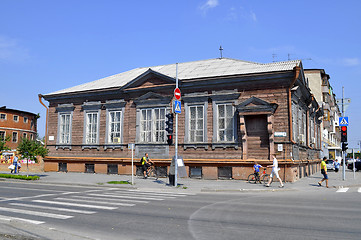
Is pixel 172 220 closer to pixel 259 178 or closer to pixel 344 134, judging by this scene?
pixel 259 178

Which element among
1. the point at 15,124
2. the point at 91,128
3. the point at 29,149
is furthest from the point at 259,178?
the point at 15,124

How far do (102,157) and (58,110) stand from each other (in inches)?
251

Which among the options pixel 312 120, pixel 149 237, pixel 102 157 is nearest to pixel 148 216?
pixel 149 237

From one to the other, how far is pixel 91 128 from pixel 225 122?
11362 mm

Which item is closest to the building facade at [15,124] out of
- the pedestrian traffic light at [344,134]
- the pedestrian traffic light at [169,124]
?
the pedestrian traffic light at [169,124]

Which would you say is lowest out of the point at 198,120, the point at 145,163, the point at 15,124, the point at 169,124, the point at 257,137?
the point at 145,163

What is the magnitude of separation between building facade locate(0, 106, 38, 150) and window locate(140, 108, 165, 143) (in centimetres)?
4270

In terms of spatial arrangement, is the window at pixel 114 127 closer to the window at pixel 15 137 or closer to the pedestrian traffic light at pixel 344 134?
the pedestrian traffic light at pixel 344 134

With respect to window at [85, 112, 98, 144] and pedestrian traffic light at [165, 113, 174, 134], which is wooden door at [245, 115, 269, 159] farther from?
window at [85, 112, 98, 144]

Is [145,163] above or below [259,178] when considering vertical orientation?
above

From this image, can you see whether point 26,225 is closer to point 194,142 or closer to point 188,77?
point 194,142

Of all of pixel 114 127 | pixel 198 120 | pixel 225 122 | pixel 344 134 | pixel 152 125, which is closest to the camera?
pixel 225 122

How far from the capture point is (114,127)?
25500 mm

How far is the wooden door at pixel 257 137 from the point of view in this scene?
20.3 m
